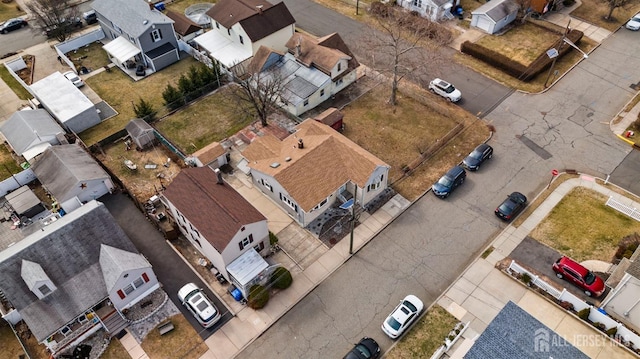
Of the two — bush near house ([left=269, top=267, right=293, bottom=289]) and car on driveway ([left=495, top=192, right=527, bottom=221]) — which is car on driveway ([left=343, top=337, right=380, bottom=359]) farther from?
car on driveway ([left=495, top=192, right=527, bottom=221])

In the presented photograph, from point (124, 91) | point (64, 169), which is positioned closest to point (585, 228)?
point (64, 169)

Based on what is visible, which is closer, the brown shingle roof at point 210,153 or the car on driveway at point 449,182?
the car on driveway at point 449,182

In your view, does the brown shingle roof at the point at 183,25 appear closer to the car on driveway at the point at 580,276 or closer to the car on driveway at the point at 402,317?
the car on driveway at the point at 402,317

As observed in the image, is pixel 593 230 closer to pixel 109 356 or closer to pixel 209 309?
pixel 209 309

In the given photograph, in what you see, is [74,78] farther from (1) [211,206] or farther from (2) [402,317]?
(2) [402,317]

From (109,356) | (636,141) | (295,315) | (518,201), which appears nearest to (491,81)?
(636,141)

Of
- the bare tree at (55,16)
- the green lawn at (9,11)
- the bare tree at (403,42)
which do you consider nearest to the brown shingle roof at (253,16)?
the bare tree at (403,42)

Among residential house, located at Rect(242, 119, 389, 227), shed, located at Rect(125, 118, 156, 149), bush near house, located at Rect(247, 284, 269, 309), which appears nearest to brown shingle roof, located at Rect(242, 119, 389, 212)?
residential house, located at Rect(242, 119, 389, 227)
